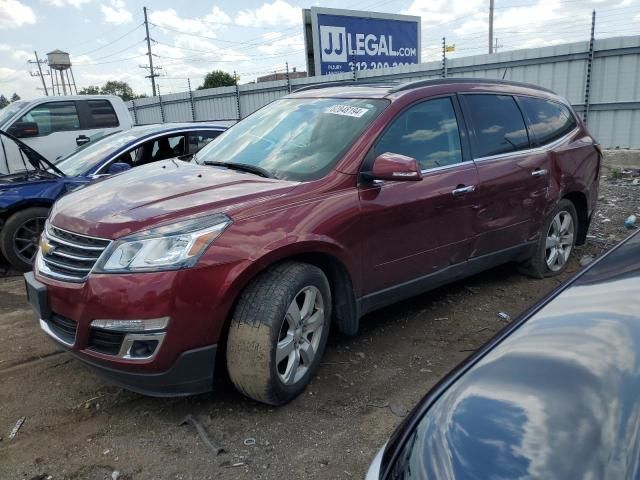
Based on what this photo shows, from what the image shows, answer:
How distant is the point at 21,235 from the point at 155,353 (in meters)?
3.93

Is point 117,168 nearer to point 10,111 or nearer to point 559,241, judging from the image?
point 559,241

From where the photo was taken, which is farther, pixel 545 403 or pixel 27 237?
pixel 27 237

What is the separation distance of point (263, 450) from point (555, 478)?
5.69 ft

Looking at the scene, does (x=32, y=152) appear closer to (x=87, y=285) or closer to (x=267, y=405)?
(x=87, y=285)

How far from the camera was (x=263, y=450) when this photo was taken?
8.80ft

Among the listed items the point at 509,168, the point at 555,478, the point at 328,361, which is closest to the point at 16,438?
the point at 328,361

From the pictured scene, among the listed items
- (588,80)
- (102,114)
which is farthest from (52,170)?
(588,80)

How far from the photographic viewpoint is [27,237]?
5.74 m

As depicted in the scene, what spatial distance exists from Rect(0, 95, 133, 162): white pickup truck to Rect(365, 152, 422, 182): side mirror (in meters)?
6.61

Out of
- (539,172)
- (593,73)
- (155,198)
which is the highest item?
(593,73)

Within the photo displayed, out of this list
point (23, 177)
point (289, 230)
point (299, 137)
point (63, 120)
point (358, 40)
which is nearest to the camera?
point (289, 230)

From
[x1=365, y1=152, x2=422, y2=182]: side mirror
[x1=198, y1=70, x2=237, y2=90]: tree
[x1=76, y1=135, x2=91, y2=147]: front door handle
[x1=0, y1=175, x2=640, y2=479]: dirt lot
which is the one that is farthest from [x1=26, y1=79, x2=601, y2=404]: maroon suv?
[x1=198, y1=70, x2=237, y2=90]: tree

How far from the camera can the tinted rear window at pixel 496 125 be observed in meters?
4.15

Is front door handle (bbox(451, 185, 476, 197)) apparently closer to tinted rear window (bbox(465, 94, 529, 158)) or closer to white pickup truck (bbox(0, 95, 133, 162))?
tinted rear window (bbox(465, 94, 529, 158))
